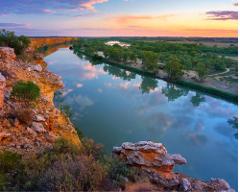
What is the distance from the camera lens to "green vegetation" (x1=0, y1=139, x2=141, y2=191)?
5.37m

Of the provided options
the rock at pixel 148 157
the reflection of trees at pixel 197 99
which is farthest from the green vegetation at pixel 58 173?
the reflection of trees at pixel 197 99

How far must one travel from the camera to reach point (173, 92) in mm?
27297

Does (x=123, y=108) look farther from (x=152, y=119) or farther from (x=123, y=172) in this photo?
(x=123, y=172)

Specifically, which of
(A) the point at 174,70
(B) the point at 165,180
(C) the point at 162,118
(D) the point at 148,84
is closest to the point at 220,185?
(B) the point at 165,180

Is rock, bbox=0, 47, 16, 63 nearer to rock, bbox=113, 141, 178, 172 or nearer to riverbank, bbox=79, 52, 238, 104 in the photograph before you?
rock, bbox=113, 141, 178, 172

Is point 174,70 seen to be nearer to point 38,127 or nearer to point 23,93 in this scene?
point 23,93

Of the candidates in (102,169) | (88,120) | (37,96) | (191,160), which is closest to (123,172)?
(102,169)

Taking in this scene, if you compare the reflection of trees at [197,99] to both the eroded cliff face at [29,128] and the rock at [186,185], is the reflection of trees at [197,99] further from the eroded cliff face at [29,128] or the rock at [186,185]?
the rock at [186,185]

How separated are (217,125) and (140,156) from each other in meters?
12.8

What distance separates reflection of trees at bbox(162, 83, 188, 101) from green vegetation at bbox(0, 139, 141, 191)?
19127 millimetres

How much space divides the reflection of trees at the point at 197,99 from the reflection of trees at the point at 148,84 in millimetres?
4095

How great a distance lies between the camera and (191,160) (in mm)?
13609

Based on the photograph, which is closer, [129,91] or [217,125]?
[217,125]

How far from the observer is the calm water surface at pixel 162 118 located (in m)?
14.2
